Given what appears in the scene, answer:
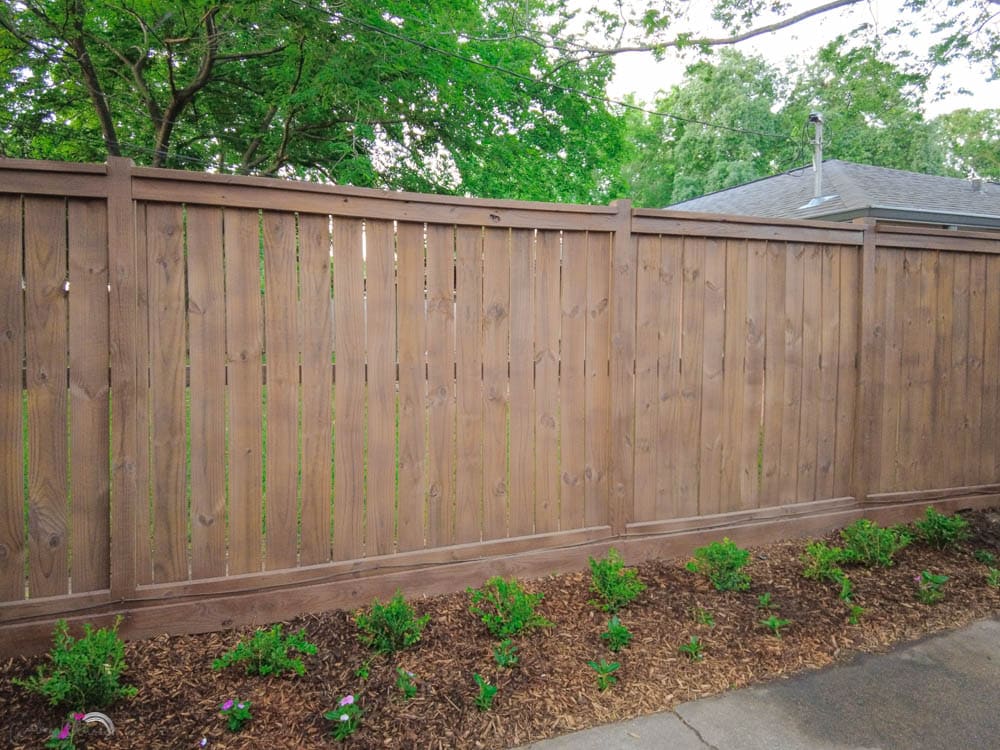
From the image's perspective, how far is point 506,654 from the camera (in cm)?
233

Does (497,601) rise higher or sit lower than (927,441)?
lower

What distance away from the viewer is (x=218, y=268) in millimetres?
2494

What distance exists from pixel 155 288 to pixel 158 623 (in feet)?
4.21

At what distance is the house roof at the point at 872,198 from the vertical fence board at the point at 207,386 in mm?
8381

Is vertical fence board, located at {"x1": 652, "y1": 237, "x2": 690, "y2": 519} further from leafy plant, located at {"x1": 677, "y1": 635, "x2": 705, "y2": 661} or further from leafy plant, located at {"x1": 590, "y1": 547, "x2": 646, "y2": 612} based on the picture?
leafy plant, located at {"x1": 677, "y1": 635, "x2": 705, "y2": 661}

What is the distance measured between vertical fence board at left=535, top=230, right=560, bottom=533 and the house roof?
7.33 metres

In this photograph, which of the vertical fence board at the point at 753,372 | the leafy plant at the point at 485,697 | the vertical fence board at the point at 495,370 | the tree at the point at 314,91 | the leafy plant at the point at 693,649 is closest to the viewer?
the leafy plant at the point at 485,697

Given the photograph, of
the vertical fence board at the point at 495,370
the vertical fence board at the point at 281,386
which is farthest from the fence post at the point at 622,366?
the vertical fence board at the point at 281,386

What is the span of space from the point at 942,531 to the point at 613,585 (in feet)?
6.96

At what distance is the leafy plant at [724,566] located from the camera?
2994 mm

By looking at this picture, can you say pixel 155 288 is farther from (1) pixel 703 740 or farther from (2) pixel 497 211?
(1) pixel 703 740

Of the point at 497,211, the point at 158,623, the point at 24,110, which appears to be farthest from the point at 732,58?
the point at 158,623

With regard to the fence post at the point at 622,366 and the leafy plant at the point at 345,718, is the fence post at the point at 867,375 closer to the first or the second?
the fence post at the point at 622,366

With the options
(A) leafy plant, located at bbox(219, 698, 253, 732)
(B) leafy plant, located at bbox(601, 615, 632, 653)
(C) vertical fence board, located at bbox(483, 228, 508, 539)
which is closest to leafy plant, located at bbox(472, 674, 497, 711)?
(B) leafy plant, located at bbox(601, 615, 632, 653)
